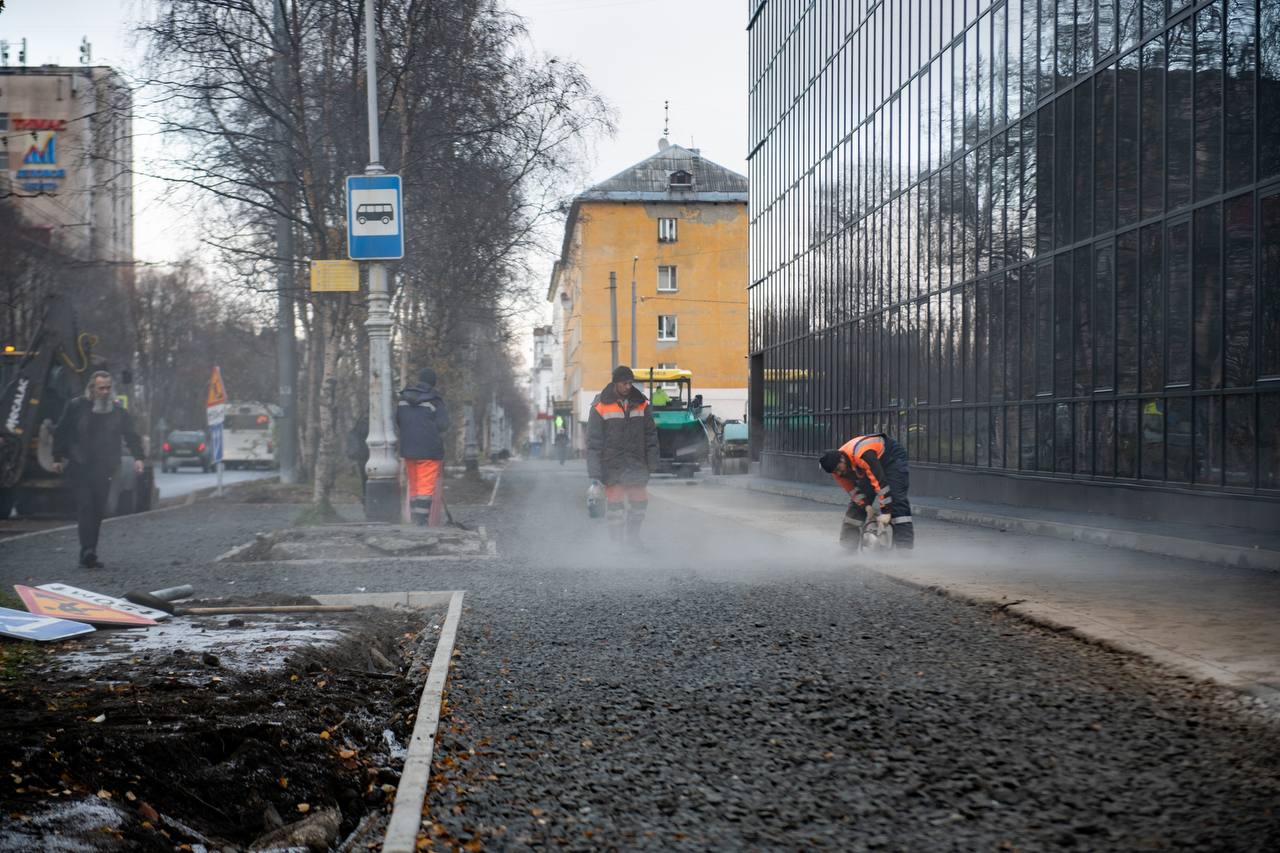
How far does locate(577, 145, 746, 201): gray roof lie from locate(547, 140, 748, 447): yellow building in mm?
83

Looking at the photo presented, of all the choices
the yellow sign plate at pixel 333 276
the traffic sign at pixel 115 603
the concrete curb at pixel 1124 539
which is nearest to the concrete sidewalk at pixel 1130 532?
the concrete curb at pixel 1124 539

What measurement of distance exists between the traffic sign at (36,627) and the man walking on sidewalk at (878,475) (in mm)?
6788

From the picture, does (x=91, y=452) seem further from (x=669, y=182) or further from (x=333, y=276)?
(x=669, y=182)

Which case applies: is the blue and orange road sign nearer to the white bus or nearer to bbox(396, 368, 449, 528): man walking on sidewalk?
bbox(396, 368, 449, 528): man walking on sidewalk

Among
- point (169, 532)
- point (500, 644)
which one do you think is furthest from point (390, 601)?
point (169, 532)

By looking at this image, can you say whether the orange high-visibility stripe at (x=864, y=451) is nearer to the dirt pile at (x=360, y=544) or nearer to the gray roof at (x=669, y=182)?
the dirt pile at (x=360, y=544)

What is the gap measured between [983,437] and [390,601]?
14.7 metres

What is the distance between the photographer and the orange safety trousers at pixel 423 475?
1505 cm

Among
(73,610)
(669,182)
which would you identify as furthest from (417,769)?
(669,182)

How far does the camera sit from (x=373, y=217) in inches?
627

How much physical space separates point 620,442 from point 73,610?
644cm

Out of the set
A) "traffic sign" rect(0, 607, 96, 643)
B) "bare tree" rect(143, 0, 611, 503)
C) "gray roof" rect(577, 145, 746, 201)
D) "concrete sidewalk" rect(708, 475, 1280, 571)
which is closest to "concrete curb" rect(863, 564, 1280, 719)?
"concrete sidewalk" rect(708, 475, 1280, 571)

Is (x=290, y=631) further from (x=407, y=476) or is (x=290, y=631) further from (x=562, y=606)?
(x=407, y=476)

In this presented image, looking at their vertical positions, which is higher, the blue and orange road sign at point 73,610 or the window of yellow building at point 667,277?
the window of yellow building at point 667,277
